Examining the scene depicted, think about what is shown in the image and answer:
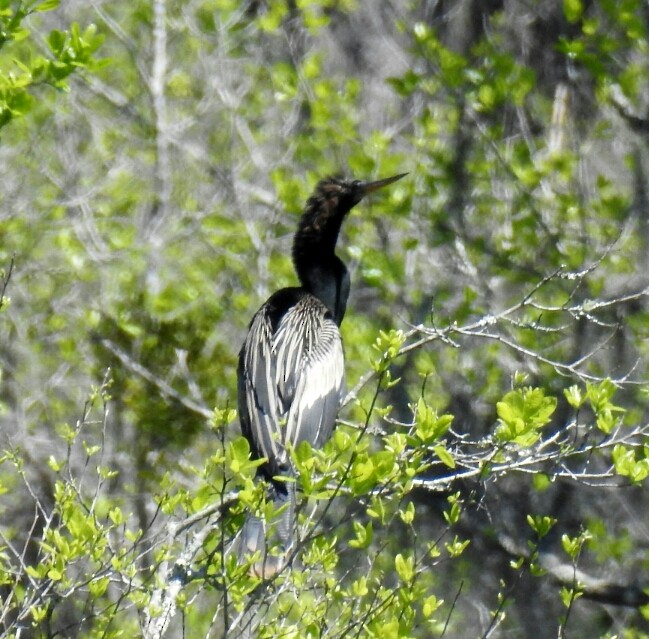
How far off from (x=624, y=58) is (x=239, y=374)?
11.1ft

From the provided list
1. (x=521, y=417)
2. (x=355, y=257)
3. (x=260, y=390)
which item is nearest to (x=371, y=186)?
(x=355, y=257)

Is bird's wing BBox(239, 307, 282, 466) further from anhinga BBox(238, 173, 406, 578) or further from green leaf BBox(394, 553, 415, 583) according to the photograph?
green leaf BBox(394, 553, 415, 583)

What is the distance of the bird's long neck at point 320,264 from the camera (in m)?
6.24

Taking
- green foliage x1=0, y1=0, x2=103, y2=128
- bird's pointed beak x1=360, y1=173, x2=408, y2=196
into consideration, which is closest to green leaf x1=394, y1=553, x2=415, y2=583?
green foliage x1=0, y1=0, x2=103, y2=128

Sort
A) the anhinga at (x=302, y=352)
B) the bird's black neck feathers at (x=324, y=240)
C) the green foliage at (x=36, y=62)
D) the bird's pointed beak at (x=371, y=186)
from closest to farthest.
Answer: the green foliage at (x=36, y=62) → the anhinga at (x=302, y=352) → the bird's pointed beak at (x=371, y=186) → the bird's black neck feathers at (x=324, y=240)

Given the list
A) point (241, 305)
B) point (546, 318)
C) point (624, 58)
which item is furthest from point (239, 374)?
point (624, 58)

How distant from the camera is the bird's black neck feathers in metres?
6.24

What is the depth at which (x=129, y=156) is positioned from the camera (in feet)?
26.1

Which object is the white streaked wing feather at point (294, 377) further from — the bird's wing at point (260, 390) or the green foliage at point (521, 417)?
the green foliage at point (521, 417)

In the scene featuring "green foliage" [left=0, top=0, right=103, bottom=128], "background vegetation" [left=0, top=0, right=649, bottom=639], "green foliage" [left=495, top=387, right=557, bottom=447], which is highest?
"green foliage" [left=0, top=0, right=103, bottom=128]

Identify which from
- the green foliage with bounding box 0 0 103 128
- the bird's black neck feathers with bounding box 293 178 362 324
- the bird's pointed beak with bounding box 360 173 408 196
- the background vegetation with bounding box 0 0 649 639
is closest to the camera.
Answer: the green foliage with bounding box 0 0 103 128

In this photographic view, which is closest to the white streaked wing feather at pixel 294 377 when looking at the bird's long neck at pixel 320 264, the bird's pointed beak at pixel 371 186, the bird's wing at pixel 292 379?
→ the bird's wing at pixel 292 379

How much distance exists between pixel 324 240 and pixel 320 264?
137 millimetres

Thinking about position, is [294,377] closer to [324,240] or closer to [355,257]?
[324,240]
